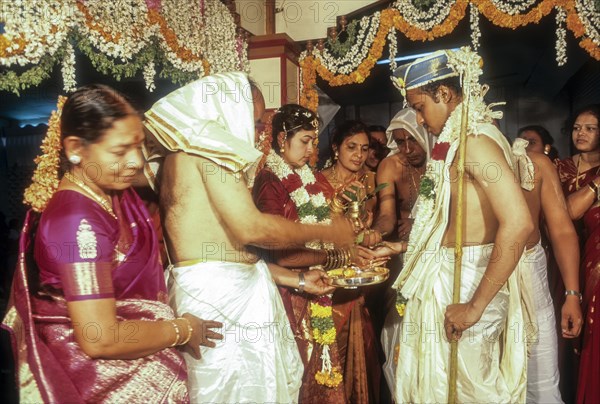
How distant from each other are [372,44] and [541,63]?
3359 millimetres

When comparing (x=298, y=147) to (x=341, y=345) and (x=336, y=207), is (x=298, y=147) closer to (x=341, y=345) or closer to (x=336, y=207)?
(x=336, y=207)

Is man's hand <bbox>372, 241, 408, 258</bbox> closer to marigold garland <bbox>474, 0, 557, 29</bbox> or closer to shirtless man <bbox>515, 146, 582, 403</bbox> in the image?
shirtless man <bbox>515, 146, 582, 403</bbox>

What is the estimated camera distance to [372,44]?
505 cm

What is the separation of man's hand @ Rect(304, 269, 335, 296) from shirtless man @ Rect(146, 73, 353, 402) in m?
0.63

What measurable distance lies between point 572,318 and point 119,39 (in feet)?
11.2

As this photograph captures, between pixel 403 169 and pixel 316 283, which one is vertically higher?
pixel 403 169

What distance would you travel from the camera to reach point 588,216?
3.41m

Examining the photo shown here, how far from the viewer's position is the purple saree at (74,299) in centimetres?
147

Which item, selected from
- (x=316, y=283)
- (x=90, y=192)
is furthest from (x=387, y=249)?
(x=90, y=192)

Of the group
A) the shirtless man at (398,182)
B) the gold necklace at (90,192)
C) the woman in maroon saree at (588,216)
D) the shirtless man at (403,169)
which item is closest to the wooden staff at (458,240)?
the woman in maroon saree at (588,216)

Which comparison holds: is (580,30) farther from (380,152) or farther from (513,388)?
(513,388)

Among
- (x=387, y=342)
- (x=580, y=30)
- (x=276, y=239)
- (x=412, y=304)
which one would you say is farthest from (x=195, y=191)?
(x=580, y=30)

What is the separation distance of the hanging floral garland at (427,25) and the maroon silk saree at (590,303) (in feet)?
5.39

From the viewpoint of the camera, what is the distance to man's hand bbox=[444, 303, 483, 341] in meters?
2.22
